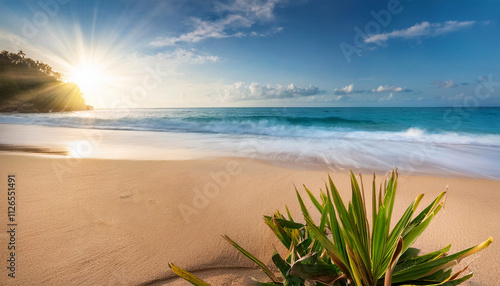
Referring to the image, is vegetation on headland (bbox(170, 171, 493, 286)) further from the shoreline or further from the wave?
the wave

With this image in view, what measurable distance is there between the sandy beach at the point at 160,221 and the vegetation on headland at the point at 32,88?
46.0 m

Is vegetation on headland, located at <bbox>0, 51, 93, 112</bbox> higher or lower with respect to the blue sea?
higher

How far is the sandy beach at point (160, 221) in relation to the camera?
1809 millimetres

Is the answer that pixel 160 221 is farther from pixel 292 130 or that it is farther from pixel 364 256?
pixel 292 130

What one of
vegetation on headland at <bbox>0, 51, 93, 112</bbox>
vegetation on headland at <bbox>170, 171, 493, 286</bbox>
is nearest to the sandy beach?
vegetation on headland at <bbox>170, 171, 493, 286</bbox>

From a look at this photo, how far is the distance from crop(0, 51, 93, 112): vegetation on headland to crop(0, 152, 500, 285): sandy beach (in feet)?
151

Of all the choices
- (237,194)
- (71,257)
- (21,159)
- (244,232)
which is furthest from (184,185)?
(21,159)

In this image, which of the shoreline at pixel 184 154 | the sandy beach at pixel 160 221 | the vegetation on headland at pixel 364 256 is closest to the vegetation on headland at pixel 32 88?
the shoreline at pixel 184 154

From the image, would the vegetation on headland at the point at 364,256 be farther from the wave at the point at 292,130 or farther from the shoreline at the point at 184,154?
the wave at the point at 292,130

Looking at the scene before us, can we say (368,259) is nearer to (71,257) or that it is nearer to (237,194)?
(71,257)

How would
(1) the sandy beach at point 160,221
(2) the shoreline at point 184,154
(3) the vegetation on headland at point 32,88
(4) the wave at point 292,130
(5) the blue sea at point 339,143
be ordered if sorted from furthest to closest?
(3) the vegetation on headland at point 32,88 < (4) the wave at point 292,130 < (5) the blue sea at point 339,143 < (2) the shoreline at point 184,154 < (1) the sandy beach at point 160,221

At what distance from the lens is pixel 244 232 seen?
2381 mm

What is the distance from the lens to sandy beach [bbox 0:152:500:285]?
1809 mm

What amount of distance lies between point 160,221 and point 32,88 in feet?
191
